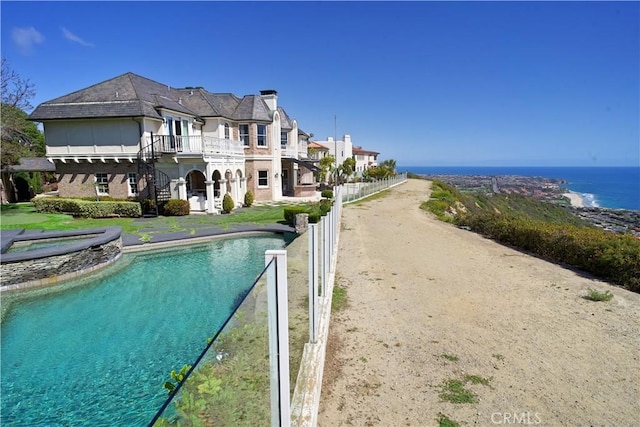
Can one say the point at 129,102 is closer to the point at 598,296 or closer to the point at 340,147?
the point at 598,296

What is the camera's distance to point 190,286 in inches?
393

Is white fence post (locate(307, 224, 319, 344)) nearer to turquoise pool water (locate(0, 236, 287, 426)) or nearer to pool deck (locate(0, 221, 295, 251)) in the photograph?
turquoise pool water (locate(0, 236, 287, 426))

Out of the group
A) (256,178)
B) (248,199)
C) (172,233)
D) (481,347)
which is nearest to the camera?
(481,347)

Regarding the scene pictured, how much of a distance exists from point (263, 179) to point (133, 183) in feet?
30.9

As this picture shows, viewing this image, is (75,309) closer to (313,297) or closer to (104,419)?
(104,419)

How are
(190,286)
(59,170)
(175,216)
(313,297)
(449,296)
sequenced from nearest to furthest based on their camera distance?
(313,297) → (449,296) → (190,286) → (175,216) → (59,170)

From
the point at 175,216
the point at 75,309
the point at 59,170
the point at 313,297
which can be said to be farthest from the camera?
the point at 59,170

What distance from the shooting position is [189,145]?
22.1 meters

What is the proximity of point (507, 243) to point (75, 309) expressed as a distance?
1412 cm

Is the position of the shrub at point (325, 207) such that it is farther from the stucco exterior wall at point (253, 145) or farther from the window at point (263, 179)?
the stucco exterior wall at point (253, 145)

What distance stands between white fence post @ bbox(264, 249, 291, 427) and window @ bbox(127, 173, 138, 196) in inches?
872

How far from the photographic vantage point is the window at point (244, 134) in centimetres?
2736

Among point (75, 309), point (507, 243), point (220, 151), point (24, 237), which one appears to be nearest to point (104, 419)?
point (75, 309)

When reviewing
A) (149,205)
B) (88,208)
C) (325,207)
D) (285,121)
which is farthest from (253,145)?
(325,207)
